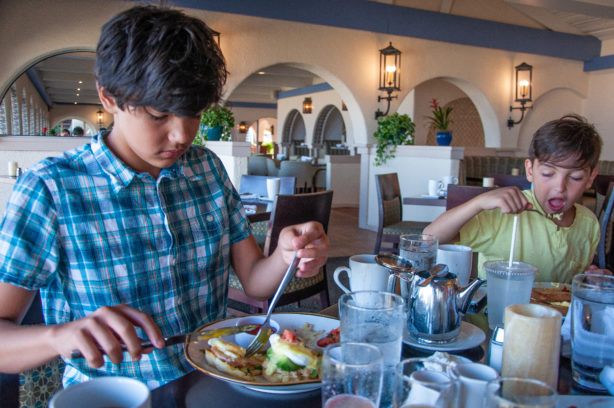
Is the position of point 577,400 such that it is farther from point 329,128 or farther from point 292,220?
point 329,128

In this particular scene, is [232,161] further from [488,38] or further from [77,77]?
[77,77]

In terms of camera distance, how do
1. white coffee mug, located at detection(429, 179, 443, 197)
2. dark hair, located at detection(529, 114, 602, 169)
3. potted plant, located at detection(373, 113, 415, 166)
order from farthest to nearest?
potted plant, located at detection(373, 113, 415, 166) → white coffee mug, located at detection(429, 179, 443, 197) → dark hair, located at detection(529, 114, 602, 169)

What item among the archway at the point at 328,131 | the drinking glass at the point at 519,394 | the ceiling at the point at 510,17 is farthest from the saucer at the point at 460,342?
the archway at the point at 328,131

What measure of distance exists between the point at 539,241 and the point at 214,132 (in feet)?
13.5

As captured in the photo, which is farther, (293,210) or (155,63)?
(293,210)

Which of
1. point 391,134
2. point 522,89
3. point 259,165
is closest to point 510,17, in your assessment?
point 522,89

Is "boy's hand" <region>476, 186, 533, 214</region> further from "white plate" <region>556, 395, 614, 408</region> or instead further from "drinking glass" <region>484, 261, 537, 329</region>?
"white plate" <region>556, 395, 614, 408</region>

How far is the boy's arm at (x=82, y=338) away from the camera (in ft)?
2.21

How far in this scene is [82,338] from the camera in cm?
68

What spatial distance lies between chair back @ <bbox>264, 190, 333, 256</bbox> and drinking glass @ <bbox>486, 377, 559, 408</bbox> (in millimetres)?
1734

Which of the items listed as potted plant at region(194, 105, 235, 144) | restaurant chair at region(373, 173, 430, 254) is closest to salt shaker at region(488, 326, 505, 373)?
restaurant chair at region(373, 173, 430, 254)

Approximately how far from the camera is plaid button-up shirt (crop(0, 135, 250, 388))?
88 centimetres

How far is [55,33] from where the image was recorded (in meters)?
4.88

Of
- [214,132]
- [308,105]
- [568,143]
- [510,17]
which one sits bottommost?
[568,143]
